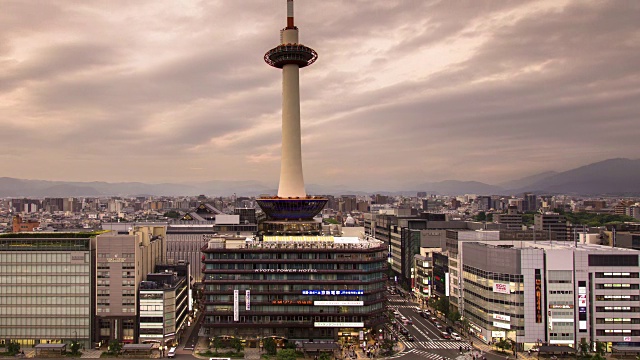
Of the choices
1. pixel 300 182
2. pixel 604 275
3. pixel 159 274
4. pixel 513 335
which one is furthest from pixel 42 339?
pixel 604 275

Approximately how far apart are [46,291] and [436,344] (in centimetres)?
7279

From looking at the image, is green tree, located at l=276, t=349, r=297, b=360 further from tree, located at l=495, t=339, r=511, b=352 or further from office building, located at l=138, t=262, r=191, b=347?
tree, located at l=495, t=339, r=511, b=352

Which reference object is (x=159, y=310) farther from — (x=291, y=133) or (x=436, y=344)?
(x=291, y=133)

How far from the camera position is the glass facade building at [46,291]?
311 ft

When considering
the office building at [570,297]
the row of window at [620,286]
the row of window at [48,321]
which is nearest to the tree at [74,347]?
the row of window at [48,321]

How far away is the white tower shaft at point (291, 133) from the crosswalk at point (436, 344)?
4269 centimetres

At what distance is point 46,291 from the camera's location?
95.1 meters

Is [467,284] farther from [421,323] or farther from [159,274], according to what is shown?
[159,274]

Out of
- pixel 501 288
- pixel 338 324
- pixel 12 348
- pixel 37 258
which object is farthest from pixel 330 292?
pixel 12 348

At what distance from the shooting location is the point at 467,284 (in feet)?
350

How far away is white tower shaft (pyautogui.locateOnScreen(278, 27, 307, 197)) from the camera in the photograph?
12294 centimetres

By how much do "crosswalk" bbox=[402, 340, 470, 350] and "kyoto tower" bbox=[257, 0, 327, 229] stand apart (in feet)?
122

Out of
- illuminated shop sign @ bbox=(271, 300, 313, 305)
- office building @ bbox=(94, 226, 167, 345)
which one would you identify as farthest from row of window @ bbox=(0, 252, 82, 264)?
illuminated shop sign @ bbox=(271, 300, 313, 305)

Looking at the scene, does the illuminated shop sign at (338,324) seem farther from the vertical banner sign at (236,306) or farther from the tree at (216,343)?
the tree at (216,343)
